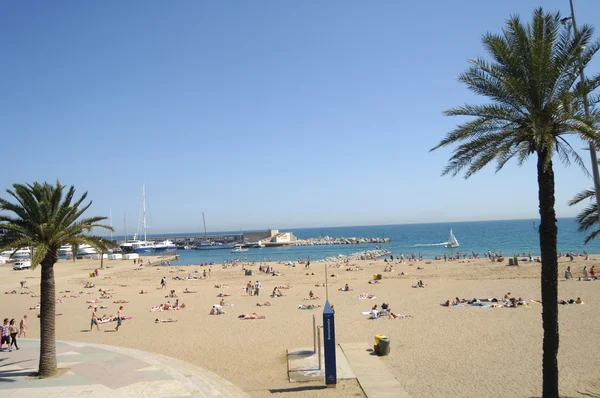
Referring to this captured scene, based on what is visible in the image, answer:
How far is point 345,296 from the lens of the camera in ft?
93.9

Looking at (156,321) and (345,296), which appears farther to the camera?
(345,296)

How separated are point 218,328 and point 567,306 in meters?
17.2

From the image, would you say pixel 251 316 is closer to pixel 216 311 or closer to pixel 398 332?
pixel 216 311

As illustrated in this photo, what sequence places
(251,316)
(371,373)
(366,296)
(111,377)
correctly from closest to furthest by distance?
(111,377)
(371,373)
(251,316)
(366,296)

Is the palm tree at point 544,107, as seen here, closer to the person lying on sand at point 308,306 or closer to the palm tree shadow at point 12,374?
the palm tree shadow at point 12,374

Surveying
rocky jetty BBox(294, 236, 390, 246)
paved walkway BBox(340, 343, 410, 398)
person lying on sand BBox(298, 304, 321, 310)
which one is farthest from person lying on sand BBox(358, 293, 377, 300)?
rocky jetty BBox(294, 236, 390, 246)

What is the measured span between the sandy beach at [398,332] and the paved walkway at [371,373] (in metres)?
0.30

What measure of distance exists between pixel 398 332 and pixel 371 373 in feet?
19.1

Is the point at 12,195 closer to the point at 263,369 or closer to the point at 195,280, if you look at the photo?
the point at 263,369

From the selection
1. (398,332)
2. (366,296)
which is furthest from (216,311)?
(398,332)

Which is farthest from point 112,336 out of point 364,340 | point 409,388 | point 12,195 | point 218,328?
point 409,388

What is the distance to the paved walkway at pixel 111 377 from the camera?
A: 33.4ft

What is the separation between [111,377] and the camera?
11281 millimetres

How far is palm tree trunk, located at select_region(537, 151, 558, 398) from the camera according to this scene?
8.52 meters
